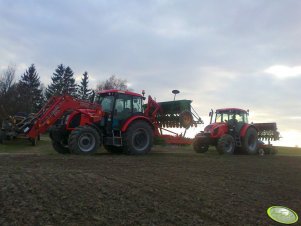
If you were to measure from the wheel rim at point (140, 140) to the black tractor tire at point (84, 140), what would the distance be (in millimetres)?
1887

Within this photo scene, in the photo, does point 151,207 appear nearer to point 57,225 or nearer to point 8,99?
point 57,225

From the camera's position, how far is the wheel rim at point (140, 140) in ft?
52.1

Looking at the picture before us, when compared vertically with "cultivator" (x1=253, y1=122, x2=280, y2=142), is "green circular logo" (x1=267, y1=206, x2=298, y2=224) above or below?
below

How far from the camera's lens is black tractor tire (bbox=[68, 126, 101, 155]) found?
13922 millimetres

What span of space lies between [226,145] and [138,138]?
5.11 m

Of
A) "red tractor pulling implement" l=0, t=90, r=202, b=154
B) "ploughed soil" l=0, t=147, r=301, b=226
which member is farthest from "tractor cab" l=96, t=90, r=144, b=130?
"ploughed soil" l=0, t=147, r=301, b=226

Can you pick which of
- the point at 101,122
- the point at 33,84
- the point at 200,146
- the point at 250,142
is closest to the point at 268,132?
the point at 250,142

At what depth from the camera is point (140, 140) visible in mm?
16125

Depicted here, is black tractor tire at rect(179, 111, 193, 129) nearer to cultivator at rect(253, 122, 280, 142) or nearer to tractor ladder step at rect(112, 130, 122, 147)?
tractor ladder step at rect(112, 130, 122, 147)

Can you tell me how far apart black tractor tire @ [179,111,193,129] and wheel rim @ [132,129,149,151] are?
2212mm

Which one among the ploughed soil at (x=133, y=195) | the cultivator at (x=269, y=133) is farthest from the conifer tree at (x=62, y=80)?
the ploughed soil at (x=133, y=195)

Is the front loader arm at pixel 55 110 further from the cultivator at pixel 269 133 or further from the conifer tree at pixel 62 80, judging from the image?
the conifer tree at pixel 62 80

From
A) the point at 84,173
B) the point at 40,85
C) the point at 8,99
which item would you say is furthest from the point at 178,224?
the point at 40,85

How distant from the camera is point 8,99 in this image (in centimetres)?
4825
